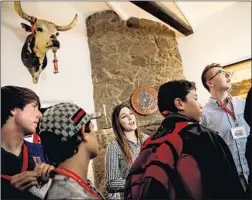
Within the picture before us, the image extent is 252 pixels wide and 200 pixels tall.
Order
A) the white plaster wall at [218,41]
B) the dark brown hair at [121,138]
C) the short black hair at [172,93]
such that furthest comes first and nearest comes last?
1. the white plaster wall at [218,41]
2. the dark brown hair at [121,138]
3. the short black hair at [172,93]

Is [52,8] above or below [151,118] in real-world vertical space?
above

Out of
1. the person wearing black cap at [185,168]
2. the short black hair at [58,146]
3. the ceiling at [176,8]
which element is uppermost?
the ceiling at [176,8]

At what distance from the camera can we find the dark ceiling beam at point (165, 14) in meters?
3.04

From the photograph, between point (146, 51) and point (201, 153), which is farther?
point (146, 51)

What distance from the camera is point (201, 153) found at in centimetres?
105

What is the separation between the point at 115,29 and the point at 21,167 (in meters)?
3.02

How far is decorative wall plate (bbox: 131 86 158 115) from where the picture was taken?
360 cm

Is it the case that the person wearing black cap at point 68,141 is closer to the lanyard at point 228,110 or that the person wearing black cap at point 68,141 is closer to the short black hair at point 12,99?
the short black hair at point 12,99

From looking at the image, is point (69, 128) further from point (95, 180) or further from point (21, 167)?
point (95, 180)

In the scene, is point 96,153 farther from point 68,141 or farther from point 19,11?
point 19,11

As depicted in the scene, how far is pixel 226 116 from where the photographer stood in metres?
1.69

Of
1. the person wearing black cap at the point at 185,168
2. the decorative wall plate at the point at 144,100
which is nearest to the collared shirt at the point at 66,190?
the person wearing black cap at the point at 185,168

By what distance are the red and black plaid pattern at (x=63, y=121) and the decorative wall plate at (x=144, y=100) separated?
107 inches

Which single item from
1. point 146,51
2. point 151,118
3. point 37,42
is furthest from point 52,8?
point 151,118
